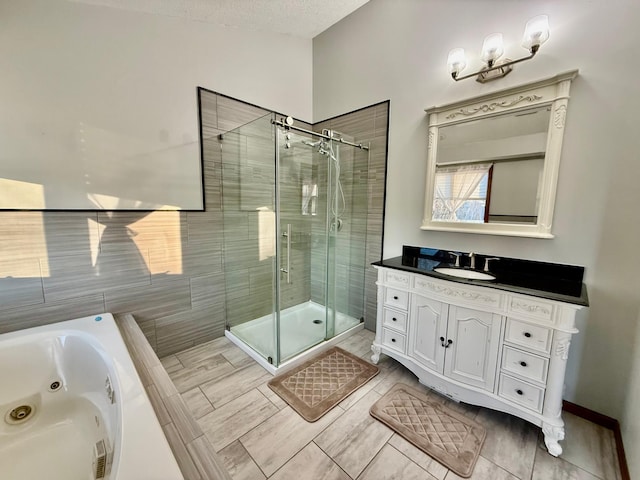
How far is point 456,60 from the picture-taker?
6.13 ft

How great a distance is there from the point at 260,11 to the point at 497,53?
1833 mm

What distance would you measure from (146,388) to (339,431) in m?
1.08

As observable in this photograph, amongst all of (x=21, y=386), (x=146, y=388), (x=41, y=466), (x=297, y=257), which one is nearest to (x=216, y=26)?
(x=297, y=257)

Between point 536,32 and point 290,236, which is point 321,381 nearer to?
point 290,236

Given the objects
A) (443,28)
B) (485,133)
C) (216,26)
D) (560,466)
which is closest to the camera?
(560,466)

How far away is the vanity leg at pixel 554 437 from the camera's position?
1.36 m

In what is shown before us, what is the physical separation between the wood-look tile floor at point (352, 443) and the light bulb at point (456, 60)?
7.78 ft

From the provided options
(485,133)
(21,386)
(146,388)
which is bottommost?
(21,386)

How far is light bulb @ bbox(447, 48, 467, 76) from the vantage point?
1854 mm

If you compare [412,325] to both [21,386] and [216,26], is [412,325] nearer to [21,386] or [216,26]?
[21,386]

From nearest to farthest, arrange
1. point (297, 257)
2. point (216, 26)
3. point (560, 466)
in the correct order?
point (560, 466) < point (216, 26) < point (297, 257)

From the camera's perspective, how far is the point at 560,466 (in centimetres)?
133

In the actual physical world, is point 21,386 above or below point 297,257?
below

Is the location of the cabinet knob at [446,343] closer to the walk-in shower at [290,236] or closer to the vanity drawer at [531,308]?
the vanity drawer at [531,308]
